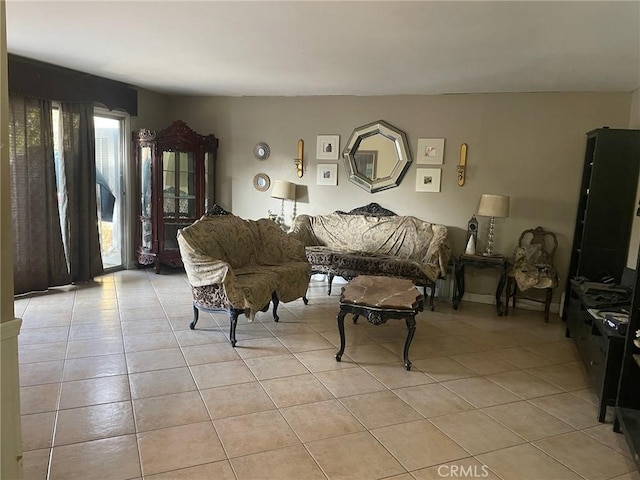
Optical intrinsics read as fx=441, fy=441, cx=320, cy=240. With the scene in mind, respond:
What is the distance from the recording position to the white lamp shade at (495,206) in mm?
4664

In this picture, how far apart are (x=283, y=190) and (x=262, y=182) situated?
510 millimetres

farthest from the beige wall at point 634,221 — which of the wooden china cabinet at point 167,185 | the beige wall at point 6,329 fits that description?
the wooden china cabinet at point 167,185

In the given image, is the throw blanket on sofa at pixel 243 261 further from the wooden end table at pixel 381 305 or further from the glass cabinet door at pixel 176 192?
the glass cabinet door at pixel 176 192

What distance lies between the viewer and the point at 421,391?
9.49 feet

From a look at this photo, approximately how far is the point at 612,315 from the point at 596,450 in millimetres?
878

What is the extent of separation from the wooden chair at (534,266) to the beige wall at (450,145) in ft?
0.34

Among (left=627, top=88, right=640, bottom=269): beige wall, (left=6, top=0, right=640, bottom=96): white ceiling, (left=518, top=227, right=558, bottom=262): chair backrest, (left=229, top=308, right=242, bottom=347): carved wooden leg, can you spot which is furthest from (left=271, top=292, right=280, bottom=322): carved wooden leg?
(left=627, top=88, right=640, bottom=269): beige wall

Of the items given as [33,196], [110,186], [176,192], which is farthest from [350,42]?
[110,186]

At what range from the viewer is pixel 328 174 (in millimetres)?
5777

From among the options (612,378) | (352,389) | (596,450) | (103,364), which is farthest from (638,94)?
(103,364)

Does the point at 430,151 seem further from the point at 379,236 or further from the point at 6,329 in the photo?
the point at 6,329

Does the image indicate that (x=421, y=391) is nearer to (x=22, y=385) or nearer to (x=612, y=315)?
(x=612, y=315)

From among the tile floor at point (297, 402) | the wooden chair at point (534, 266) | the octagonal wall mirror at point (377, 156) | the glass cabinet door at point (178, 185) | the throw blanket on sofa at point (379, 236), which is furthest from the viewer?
the glass cabinet door at point (178, 185)

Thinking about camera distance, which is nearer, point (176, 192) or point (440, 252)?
point (440, 252)
